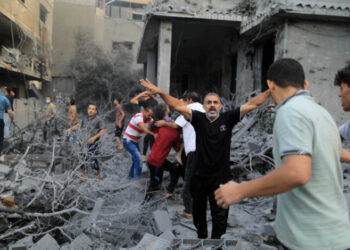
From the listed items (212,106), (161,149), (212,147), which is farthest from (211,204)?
(161,149)

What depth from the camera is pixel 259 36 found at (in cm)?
823

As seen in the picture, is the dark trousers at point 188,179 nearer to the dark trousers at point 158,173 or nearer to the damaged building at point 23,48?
the dark trousers at point 158,173

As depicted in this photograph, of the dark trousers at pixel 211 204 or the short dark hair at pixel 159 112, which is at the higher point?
the short dark hair at pixel 159 112

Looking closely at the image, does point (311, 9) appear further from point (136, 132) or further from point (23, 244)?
point (23, 244)

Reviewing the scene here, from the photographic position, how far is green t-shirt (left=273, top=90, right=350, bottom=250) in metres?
1.27

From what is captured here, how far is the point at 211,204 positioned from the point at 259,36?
21.0 feet

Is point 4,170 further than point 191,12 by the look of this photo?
No

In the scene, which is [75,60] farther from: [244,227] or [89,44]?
[244,227]

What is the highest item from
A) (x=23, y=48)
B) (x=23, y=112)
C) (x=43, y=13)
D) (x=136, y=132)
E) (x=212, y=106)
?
(x=43, y=13)

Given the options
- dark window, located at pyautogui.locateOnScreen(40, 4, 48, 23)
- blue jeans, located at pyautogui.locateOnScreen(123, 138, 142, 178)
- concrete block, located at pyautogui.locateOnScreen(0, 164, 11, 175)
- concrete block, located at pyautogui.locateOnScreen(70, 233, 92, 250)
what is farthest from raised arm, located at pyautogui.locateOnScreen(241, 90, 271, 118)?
dark window, located at pyautogui.locateOnScreen(40, 4, 48, 23)

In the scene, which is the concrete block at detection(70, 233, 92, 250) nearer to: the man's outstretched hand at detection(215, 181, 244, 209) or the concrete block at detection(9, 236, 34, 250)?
the concrete block at detection(9, 236, 34, 250)

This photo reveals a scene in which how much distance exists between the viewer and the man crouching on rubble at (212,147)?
3.04m

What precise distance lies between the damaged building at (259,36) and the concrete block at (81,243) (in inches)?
211

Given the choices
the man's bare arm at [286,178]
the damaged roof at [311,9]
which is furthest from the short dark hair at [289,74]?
the damaged roof at [311,9]
